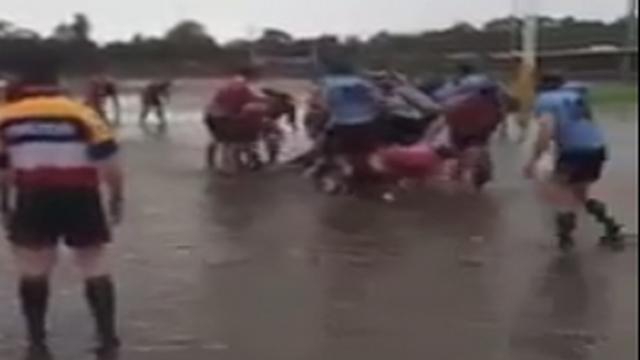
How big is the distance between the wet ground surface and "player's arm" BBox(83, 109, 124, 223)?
36.2 inches

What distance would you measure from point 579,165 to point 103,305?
16.2 ft

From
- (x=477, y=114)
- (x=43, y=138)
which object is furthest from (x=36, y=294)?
(x=477, y=114)

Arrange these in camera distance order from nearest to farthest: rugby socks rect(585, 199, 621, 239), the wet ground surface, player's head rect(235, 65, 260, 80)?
the wet ground surface → rugby socks rect(585, 199, 621, 239) → player's head rect(235, 65, 260, 80)

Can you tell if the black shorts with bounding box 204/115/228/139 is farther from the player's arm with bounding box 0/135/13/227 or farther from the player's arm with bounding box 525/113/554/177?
the player's arm with bounding box 0/135/13/227

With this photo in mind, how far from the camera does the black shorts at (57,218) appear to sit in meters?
7.95

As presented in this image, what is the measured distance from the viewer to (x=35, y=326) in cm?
841

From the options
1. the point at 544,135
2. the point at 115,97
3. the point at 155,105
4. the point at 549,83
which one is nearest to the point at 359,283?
the point at 549,83

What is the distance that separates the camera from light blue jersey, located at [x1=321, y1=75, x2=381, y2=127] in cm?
1688

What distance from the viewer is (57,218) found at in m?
7.99

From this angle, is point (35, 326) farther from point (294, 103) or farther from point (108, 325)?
point (294, 103)


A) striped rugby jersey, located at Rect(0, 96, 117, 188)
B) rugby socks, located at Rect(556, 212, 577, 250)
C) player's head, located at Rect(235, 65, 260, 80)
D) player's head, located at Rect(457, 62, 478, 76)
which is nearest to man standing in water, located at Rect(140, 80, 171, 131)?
player's head, located at Rect(235, 65, 260, 80)

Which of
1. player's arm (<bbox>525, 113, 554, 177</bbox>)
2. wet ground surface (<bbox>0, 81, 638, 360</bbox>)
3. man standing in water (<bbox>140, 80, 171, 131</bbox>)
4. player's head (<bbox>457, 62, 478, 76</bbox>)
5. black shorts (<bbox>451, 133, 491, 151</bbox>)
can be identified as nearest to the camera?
wet ground surface (<bbox>0, 81, 638, 360</bbox>)

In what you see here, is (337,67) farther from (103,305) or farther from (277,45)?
(103,305)

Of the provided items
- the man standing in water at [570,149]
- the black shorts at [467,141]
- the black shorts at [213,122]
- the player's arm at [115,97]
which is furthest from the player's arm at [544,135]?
the player's arm at [115,97]
